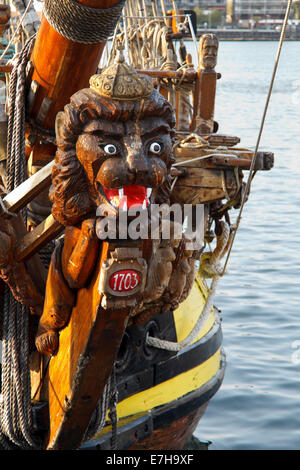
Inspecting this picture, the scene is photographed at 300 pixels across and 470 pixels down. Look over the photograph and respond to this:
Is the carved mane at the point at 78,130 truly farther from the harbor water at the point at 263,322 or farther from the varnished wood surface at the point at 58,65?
the harbor water at the point at 263,322

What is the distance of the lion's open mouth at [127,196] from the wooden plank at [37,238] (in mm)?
568

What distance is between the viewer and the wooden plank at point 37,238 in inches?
153

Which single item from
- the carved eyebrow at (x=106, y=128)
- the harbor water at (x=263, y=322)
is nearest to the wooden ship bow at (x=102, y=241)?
the carved eyebrow at (x=106, y=128)

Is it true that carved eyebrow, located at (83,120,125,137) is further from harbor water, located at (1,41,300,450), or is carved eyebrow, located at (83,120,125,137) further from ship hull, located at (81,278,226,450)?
harbor water, located at (1,41,300,450)

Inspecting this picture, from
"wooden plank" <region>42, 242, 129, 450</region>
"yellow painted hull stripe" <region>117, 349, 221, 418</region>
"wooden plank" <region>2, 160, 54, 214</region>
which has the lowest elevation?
"yellow painted hull stripe" <region>117, 349, 221, 418</region>

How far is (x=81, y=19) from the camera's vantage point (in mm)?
3662

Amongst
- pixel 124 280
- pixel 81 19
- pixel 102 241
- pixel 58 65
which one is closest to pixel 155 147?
pixel 102 241

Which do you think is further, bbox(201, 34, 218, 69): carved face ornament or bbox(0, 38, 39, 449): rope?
bbox(201, 34, 218, 69): carved face ornament

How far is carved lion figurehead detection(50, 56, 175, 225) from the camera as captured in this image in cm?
330

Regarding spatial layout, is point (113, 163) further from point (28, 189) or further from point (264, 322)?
point (264, 322)

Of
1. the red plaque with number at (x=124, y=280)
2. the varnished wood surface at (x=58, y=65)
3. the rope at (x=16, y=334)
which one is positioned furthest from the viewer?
the rope at (x=16, y=334)

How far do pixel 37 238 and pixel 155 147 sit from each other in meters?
0.84

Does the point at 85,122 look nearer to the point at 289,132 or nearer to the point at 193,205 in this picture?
the point at 193,205

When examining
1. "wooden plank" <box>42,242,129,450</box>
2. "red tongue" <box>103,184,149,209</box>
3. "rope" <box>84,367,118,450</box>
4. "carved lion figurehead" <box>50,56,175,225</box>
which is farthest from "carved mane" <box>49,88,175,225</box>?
"rope" <box>84,367,118,450</box>
